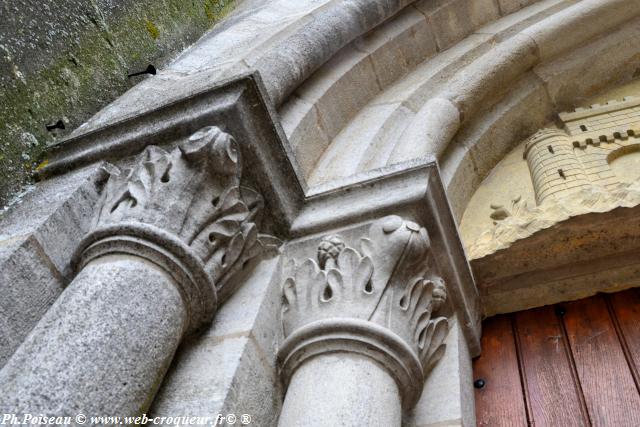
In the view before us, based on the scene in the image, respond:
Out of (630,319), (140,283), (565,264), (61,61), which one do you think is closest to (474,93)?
(565,264)

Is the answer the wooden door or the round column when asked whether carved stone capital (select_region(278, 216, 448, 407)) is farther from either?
the wooden door

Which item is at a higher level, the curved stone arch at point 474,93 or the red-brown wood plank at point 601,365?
the curved stone arch at point 474,93

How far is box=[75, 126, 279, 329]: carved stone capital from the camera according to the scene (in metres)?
1.58

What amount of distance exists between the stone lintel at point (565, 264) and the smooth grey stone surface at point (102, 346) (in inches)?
47.1

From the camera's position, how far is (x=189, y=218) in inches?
66.1

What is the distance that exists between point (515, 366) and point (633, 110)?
1457 millimetres

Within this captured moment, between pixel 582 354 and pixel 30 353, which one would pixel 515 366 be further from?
pixel 30 353

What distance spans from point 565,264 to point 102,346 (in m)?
1.61

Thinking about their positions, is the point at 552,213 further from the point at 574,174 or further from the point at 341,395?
the point at 341,395

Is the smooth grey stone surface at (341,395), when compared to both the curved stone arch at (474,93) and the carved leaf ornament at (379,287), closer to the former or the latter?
the carved leaf ornament at (379,287)

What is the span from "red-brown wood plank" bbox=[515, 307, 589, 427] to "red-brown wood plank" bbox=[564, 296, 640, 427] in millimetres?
30

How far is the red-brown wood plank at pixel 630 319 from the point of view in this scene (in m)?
2.01

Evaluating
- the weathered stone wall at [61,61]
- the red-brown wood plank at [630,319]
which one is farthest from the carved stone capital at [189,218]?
the red-brown wood plank at [630,319]

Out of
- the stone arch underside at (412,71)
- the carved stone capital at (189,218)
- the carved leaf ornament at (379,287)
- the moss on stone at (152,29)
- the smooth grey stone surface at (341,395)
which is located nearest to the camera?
the smooth grey stone surface at (341,395)
